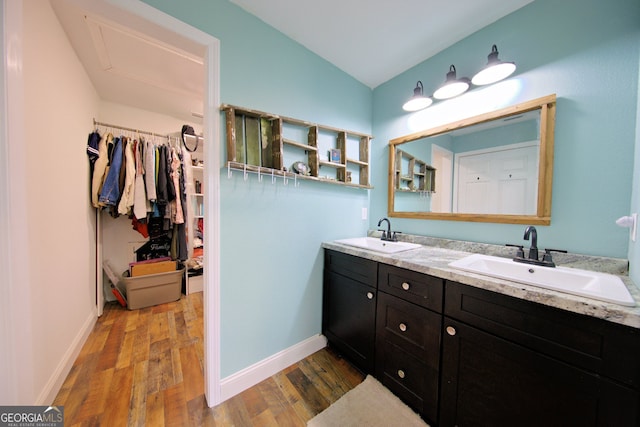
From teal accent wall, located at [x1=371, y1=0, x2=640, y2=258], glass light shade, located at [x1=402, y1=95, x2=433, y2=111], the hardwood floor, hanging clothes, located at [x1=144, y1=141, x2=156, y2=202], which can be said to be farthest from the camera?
hanging clothes, located at [x1=144, y1=141, x2=156, y2=202]

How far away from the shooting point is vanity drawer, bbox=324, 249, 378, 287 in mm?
1432

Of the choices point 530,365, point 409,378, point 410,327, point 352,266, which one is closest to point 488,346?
point 530,365

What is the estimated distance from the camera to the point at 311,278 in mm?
1800

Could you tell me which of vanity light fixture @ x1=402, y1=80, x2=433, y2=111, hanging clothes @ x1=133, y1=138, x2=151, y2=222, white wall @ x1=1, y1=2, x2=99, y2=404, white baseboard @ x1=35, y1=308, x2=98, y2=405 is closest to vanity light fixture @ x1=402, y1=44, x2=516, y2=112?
vanity light fixture @ x1=402, y1=80, x2=433, y2=111

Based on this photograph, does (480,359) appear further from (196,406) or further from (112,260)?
(112,260)

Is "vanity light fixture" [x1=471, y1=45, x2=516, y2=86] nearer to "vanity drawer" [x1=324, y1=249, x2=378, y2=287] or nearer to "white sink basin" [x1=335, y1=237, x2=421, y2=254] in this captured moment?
"white sink basin" [x1=335, y1=237, x2=421, y2=254]

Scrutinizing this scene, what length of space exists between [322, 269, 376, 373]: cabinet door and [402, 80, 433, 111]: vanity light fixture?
1.50 m

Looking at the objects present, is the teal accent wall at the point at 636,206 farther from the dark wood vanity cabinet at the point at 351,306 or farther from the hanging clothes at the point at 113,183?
the hanging clothes at the point at 113,183

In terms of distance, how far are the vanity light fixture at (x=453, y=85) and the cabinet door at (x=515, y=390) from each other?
60.1 inches

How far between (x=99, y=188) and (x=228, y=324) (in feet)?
6.44

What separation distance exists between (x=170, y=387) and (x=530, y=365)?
2.00m

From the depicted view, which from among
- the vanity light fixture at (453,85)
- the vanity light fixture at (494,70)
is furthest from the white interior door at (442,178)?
the vanity light fixture at (494,70)

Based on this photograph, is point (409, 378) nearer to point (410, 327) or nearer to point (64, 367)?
point (410, 327)

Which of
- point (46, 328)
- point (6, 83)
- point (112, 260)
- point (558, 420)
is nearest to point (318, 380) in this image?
point (558, 420)
